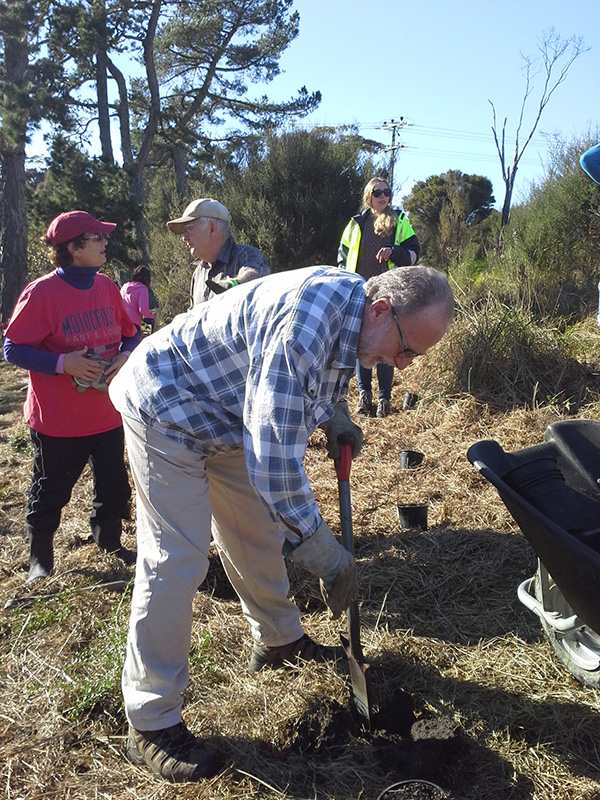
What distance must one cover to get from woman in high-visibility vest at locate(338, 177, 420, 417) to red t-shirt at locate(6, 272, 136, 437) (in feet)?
9.64

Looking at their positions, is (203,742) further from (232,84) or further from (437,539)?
(232,84)

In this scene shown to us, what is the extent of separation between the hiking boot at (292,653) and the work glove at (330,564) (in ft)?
2.48

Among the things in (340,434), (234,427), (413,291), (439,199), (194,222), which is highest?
(439,199)

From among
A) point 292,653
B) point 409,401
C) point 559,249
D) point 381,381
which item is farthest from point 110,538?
point 559,249

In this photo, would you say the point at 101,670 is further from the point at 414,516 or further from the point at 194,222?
the point at 194,222

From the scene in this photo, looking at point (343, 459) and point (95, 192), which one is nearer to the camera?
point (343, 459)

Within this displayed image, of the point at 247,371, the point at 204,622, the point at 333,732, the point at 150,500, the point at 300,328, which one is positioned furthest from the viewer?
the point at 204,622

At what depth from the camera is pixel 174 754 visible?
2318mm

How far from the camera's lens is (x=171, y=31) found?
20062 mm

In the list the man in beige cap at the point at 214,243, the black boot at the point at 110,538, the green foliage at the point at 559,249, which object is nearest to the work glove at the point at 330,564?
the black boot at the point at 110,538

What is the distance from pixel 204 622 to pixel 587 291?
600 centimetres

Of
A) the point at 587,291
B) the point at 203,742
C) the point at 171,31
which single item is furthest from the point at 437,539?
the point at 171,31

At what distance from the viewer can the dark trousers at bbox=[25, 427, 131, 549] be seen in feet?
12.0

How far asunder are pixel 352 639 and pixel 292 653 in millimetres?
395
